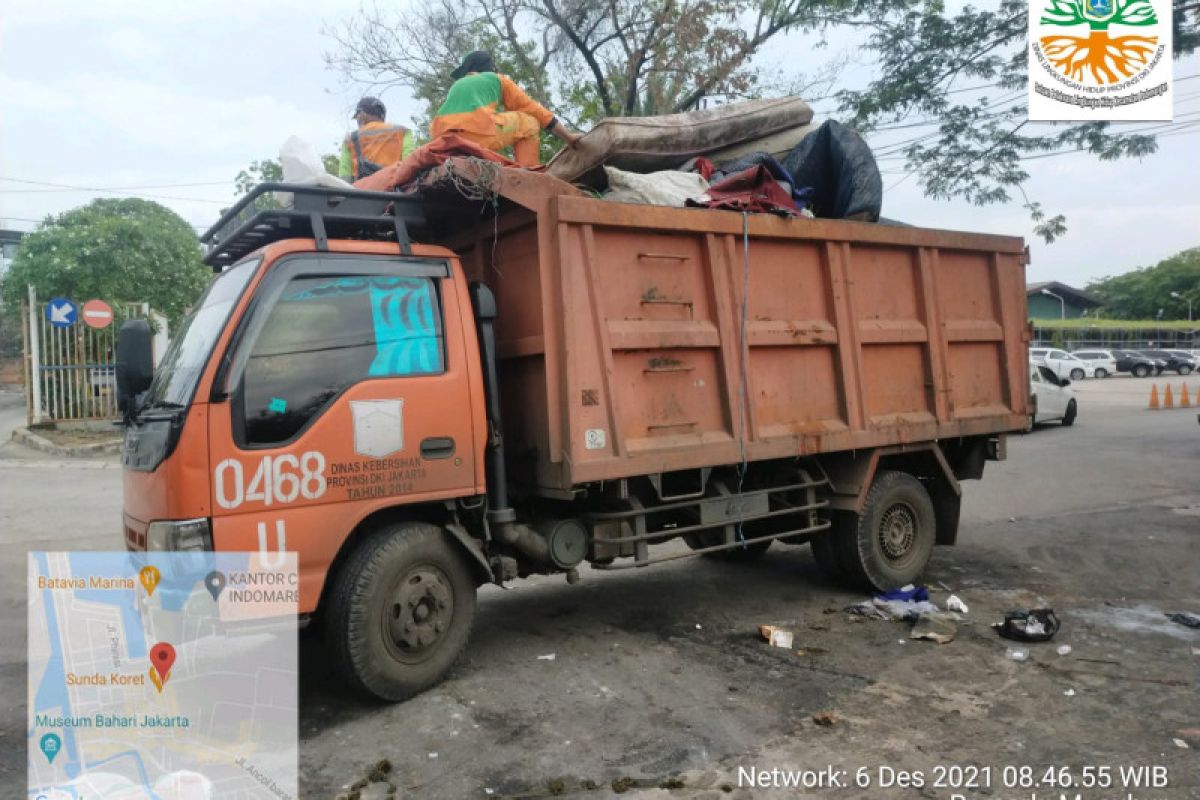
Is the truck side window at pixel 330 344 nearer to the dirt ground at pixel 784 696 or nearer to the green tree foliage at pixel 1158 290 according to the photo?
the dirt ground at pixel 784 696

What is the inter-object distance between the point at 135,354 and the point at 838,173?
180 inches

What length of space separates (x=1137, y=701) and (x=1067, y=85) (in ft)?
27.2

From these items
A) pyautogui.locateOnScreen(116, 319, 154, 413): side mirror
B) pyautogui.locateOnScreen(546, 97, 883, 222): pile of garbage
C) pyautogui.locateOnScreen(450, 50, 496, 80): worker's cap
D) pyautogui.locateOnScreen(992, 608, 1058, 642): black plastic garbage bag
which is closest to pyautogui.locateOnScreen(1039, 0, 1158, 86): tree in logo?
pyautogui.locateOnScreen(546, 97, 883, 222): pile of garbage

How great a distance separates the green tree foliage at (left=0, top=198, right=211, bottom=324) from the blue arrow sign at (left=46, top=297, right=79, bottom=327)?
3.51m

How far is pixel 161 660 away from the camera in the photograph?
3.91m

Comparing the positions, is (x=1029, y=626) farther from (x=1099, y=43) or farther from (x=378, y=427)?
(x=1099, y=43)

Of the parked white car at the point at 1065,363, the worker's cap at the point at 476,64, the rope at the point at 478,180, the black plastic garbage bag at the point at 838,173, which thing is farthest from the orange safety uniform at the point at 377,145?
the parked white car at the point at 1065,363

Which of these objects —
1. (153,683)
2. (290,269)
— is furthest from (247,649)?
(290,269)

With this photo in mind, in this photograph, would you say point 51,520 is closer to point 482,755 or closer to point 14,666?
point 14,666

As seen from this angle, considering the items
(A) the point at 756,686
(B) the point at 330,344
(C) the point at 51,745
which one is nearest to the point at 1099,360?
(A) the point at 756,686

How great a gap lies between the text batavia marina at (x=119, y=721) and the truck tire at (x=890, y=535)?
13.8 ft

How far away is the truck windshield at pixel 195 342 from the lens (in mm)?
3818

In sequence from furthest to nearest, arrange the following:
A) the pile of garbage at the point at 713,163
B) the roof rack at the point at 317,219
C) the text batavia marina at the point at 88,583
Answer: the pile of garbage at the point at 713,163 < the roof rack at the point at 317,219 < the text batavia marina at the point at 88,583

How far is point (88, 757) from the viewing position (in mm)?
3521
